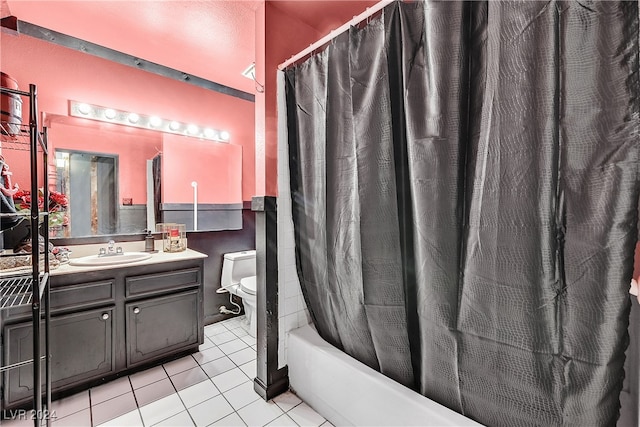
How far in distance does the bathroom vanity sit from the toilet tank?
49cm

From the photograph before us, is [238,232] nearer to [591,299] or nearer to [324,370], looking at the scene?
[324,370]

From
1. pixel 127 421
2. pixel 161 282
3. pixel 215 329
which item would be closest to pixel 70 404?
pixel 127 421

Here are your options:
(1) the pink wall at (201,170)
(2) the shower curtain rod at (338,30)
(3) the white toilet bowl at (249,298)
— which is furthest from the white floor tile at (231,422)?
(2) the shower curtain rod at (338,30)

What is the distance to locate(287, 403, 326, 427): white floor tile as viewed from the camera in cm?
149

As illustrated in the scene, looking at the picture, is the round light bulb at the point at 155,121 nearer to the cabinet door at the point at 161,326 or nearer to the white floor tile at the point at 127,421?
the cabinet door at the point at 161,326

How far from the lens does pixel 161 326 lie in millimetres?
1978

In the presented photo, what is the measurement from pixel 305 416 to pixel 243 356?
2.61ft

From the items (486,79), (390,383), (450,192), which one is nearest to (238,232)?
(390,383)

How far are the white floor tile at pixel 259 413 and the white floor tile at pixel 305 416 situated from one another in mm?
83

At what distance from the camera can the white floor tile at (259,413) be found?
1.50 m

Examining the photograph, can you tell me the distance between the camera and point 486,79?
90cm

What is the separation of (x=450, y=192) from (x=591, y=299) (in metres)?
0.47

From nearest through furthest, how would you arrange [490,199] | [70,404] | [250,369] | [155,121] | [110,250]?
[490,199], [70,404], [250,369], [110,250], [155,121]

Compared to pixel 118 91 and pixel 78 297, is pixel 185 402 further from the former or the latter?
pixel 118 91
